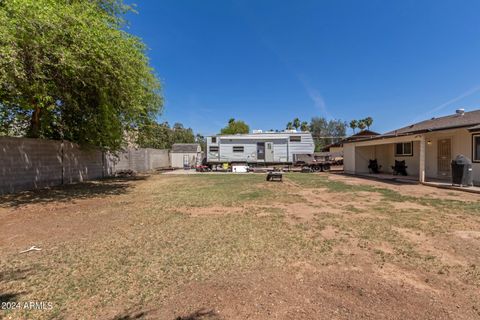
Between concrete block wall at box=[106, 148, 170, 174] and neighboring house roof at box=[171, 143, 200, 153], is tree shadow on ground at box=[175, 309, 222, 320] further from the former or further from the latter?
neighboring house roof at box=[171, 143, 200, 153]

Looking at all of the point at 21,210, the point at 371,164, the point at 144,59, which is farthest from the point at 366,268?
the point at 371,164

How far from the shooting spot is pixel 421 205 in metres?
7.50

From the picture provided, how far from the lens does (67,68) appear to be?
775cm

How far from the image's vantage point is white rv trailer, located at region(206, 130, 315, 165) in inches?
917

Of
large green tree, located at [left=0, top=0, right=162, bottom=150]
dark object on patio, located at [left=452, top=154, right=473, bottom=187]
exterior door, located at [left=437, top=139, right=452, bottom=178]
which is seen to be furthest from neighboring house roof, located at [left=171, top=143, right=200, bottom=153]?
dark object on patio, located at [left=452, top=154, right=473, bottom=187]

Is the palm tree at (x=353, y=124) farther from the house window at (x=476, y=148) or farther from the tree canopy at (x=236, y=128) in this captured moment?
the house window at (x=476, y=148)

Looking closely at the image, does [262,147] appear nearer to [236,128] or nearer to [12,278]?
[12,278]

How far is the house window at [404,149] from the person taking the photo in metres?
16.0

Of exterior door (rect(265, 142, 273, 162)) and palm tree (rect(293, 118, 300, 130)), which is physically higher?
palm tree (rect(293, 118, 300, 130))

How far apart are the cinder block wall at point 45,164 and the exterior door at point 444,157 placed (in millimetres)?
19401

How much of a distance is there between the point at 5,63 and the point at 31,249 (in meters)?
5.10

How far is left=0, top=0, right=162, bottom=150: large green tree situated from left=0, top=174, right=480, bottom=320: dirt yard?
13.0 ft

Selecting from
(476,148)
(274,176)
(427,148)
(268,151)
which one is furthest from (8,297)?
(268,151)

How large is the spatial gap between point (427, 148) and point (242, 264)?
1551 centimetres
